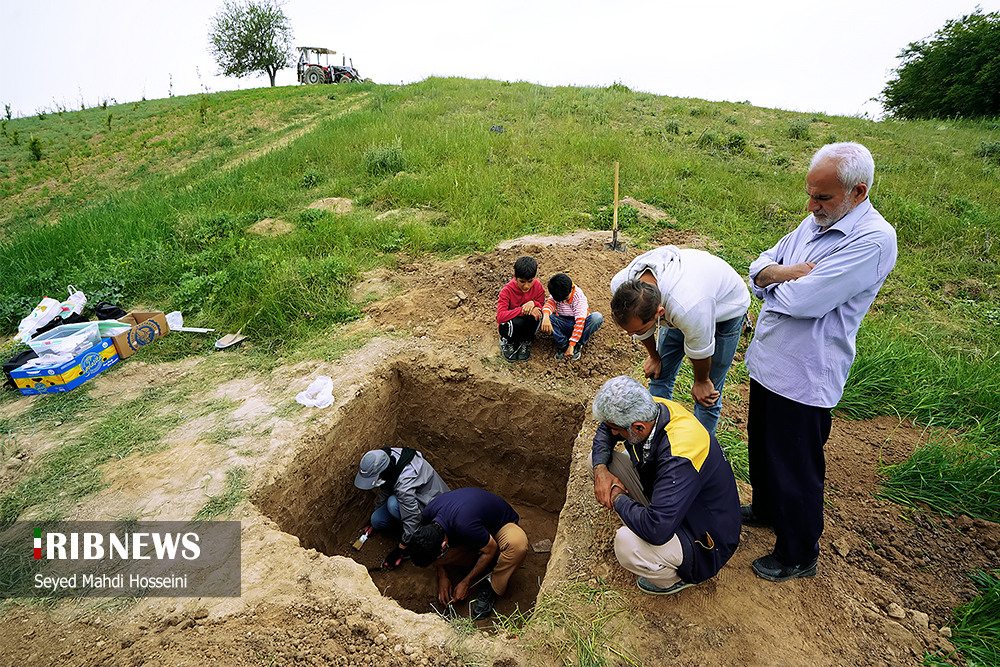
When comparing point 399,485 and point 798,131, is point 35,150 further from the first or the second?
point 798,131

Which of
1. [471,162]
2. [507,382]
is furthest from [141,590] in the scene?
[471,162]

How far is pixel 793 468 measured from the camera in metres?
2.09

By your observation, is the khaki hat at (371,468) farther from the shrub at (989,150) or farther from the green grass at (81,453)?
the shrub at (989,150)

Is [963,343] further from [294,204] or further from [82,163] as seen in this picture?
[82,163]

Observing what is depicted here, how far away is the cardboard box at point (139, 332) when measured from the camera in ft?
14.5

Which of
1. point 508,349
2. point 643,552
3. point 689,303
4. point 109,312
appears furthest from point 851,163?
point 109,312

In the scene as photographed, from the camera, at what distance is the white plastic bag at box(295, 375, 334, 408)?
372 cm

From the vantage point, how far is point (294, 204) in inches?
280

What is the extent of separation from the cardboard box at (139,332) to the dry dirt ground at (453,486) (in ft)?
1.00

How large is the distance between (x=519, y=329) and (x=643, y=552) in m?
2.26

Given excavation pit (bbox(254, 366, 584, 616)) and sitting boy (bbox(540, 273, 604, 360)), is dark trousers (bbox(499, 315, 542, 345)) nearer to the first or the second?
sitting boy (bbox(540, 273, 604, 360))

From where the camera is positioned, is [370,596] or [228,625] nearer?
[228,625]

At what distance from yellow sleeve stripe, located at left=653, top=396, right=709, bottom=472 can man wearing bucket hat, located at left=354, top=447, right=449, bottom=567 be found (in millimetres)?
2170

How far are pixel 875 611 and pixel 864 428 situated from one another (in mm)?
1482
